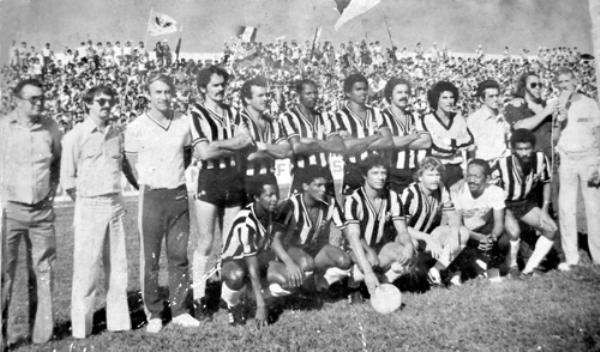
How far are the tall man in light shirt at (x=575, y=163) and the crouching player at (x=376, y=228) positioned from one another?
63.6 inches

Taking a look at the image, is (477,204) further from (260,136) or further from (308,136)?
(260,136)

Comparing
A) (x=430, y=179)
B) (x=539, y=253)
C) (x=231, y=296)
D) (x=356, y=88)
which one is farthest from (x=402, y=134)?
(x=231, y=296)

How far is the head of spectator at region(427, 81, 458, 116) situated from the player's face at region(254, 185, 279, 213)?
1.75 meters

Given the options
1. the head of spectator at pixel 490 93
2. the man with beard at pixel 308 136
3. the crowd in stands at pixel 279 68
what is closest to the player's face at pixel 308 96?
the man with beard at pixel 308 136

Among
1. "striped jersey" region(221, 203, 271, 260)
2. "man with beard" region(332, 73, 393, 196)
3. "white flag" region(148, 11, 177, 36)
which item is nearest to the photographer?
"striped jersey" region(221, 203, 271, 260)

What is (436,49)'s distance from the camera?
15.6ft

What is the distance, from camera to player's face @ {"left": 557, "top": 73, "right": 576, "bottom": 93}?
14.9 feet

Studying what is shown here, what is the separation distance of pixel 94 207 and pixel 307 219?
1.49 m

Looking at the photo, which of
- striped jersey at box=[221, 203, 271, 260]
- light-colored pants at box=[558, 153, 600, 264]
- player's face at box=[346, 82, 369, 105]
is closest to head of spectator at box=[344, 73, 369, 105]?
player's face at box=[346, 82, 369, 105]

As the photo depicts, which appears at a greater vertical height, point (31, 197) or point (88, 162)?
point (88, 162)

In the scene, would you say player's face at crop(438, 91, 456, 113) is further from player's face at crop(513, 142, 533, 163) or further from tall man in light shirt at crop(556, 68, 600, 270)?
tall man in light shirt at crop(556, 68, 600, 270)

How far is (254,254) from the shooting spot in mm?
3512

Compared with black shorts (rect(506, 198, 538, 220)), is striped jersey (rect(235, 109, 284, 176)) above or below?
above

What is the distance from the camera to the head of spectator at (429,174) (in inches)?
163
